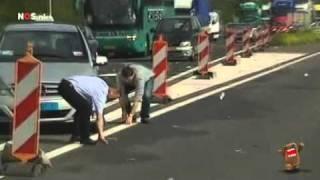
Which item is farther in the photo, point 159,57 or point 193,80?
point 193,80

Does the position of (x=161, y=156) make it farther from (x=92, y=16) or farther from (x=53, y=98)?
(x=92, y=16)

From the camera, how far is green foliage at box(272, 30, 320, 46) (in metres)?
50.2

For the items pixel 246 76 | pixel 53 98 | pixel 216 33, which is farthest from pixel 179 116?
pixel 216 33

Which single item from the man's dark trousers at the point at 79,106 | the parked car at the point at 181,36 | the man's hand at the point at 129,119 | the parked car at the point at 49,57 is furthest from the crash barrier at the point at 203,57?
the man's dark trousers at the point at 79,106

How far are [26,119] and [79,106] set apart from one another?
6.16 ft

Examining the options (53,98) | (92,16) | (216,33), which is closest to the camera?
(53,98)

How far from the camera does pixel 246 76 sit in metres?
25.5

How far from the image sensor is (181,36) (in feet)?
106

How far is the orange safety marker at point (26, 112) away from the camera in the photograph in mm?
10266

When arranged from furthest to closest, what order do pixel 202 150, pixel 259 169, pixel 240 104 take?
pixel 240 104 → pixel 202 150 → pixel 259 169

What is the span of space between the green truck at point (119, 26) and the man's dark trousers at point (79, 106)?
23459mm

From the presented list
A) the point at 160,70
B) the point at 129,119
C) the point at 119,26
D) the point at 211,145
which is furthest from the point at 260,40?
the point at 211,145

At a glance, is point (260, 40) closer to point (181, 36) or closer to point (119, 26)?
point (119, 26)

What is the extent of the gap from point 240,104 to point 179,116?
2452 millimetres
